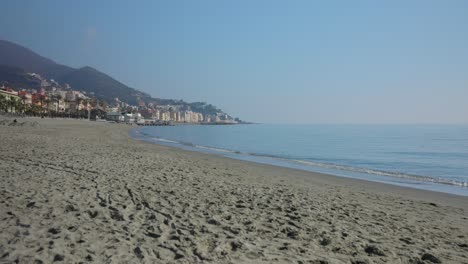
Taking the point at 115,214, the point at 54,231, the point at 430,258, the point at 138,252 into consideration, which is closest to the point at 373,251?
the point at 430,258

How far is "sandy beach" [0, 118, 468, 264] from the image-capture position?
15.2 feet

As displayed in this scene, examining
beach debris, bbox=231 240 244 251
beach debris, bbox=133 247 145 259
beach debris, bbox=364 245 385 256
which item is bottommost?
beach debris, bbox=364 245 385 256

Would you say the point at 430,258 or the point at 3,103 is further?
the point at 3,103

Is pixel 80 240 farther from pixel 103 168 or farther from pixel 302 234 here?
pixel 103 168

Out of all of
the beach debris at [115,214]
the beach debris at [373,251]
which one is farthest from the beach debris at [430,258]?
the beach debris at [115,214]

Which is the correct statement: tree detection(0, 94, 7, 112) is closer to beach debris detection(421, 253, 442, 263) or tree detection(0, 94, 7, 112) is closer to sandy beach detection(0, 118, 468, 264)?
sandy beach detection(0, 118, 468, 264)

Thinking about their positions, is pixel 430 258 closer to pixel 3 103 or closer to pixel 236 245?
pixel 236 245

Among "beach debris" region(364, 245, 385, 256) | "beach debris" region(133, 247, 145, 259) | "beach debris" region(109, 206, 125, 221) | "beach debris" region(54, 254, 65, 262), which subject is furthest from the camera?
"beach debris" region(109, 206, 125, 221)

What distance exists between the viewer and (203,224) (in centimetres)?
605

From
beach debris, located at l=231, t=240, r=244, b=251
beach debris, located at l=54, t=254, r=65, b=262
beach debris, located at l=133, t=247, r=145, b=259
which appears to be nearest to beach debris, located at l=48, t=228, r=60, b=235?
beach debris, located at l=54, t=254, r=65, b=262

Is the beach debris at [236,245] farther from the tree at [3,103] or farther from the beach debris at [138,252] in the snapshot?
the tree at [3,103]

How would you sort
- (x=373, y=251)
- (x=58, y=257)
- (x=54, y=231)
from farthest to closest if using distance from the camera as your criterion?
(x=373, y=251), (x=54, y=231), (x=58, y=257)

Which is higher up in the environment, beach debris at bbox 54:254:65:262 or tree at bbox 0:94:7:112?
tree at bbox 0:94:7:112

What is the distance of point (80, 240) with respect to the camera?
4.80 m
